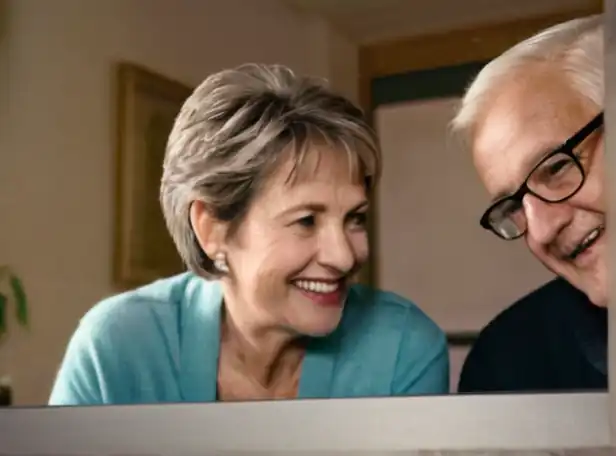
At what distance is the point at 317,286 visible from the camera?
0.98 m

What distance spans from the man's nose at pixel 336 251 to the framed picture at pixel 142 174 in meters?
0.19

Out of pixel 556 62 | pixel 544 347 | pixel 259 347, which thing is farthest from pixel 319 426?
pixel 556 62

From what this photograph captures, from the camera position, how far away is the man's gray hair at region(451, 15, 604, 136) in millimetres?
888

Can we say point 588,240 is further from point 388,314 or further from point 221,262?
point 221,262

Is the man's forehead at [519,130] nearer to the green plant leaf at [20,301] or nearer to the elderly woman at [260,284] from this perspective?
the elderly woman at [260,284]

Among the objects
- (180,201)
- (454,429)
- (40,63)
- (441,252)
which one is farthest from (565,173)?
(40,63)

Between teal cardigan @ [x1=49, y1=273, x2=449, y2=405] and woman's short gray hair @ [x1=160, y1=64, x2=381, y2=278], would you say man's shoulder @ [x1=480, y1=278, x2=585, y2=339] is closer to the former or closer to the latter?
teal cardigan @ [x1=49, y1=273, x2=449, y2=405]

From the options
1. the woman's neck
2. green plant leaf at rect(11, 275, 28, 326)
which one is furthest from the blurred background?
the woman's neck

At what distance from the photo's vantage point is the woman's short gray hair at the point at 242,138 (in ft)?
3.24

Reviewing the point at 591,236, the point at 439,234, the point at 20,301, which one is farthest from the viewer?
the point at 20,301

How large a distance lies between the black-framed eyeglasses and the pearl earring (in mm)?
342

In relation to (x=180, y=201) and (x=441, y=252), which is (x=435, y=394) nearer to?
(x=441, y=252)

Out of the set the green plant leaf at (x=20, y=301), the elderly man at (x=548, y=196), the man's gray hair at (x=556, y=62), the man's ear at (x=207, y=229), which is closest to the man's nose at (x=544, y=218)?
the elderly man at (x=548, y=196)

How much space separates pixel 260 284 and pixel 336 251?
0.10 m
